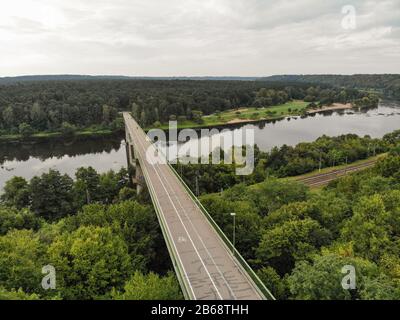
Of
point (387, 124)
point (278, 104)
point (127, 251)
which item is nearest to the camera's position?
point (127, 251)

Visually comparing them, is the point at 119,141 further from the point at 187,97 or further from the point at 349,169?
the point at 349,169

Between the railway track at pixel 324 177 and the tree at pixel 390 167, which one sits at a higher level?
the tree at pixel 390 167

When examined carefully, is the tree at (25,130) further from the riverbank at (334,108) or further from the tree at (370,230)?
the riverbank at (334,108)

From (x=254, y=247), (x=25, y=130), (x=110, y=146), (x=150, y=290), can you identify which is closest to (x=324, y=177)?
(x=254, y=247)

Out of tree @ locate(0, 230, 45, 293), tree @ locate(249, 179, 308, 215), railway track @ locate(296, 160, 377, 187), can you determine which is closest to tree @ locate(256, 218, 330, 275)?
tree @ locate(249, 179, 308, 215)

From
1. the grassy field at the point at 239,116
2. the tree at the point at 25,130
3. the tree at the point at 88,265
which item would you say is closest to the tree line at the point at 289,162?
the tree at the point at 88,265

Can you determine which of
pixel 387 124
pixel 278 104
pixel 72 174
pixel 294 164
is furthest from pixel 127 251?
pixel 278 104

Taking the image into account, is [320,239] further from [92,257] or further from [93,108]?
[93,108]
